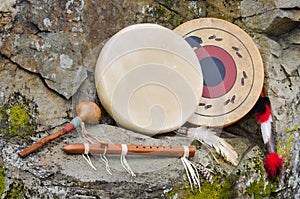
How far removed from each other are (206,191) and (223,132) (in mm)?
629

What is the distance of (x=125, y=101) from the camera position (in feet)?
11.1

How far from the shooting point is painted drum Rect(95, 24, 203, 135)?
11.2 feet

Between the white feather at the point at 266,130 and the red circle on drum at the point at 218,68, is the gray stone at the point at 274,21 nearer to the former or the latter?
the red circle on drum at the point at 218,68

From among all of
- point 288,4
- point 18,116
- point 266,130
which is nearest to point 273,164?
point 266,130

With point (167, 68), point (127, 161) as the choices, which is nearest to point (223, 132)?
point (167, 68)

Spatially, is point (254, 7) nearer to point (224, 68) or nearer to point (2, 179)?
point (224, 68)

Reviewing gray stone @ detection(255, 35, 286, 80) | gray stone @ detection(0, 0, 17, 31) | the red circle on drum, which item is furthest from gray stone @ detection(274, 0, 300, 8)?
gray stone @ detection(0, 0, 17, 31)

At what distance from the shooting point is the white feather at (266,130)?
3.70 meters

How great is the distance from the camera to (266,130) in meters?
3.71

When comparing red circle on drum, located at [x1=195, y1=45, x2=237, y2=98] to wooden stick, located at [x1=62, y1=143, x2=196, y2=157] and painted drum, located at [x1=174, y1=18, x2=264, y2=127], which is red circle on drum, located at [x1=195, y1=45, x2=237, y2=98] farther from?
wooden stick, located at [x1=62, y1=143, x2=196, y2=157]

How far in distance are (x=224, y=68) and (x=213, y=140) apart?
1.79 feet

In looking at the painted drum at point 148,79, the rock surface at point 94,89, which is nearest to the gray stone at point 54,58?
the rock surface at point 94,89

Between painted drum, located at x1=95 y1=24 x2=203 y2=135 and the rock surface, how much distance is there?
0.37ft

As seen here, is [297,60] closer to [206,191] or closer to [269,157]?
[269,157]
